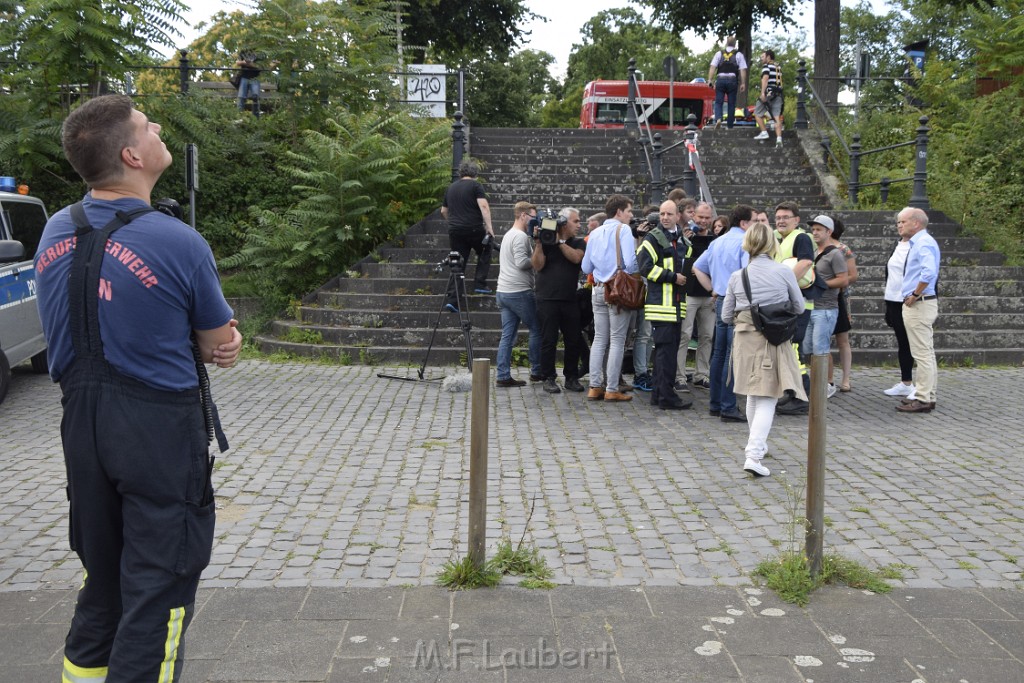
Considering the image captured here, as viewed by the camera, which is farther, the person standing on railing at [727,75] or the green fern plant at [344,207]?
the person standing on railing at [727,75]

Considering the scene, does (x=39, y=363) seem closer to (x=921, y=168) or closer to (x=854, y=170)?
(x=921, y=168)

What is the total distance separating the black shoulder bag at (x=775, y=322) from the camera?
6855 millimetres

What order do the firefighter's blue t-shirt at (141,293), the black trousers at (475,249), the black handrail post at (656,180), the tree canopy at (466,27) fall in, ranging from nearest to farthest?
the firefighter's blue t-shirt at (141,293) → the black trousers at (475,249) → the black handrail post at (656,180) → the tree canopy at (466,27)

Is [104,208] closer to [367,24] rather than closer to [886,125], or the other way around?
[367,24]

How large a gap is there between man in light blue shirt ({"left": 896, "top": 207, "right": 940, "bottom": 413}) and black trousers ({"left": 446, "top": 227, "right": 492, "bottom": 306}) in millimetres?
4927

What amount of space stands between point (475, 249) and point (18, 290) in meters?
5.18

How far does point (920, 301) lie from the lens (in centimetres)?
920

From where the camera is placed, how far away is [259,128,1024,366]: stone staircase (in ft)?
39.3

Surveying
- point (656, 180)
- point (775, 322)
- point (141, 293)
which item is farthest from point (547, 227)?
point (141, 293)

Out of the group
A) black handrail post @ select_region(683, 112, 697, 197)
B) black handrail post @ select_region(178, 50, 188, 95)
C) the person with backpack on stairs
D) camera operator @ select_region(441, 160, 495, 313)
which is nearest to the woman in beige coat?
camera operator @ select_region(441, 160, 495, 313)

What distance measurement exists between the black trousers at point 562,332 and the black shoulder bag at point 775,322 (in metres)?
3.13

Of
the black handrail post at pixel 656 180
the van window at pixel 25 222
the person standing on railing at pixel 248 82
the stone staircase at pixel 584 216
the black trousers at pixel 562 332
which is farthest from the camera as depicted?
the person standing on railing at pixel 248 82

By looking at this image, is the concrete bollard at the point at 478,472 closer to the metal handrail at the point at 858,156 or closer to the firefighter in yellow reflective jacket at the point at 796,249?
the firefighter in yellow reflective jacket at the point at 796,249

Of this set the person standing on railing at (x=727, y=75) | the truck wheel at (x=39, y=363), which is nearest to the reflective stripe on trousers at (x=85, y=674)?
the truck wheel at (x=39, y=363)
